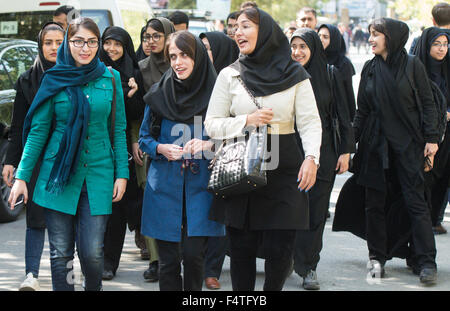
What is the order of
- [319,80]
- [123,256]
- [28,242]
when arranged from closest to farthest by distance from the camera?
[28,242]
[319,80]
[123,256]

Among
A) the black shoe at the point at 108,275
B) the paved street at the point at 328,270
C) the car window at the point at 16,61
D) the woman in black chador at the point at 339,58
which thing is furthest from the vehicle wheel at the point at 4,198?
the woman in black chador at the point at 339,58

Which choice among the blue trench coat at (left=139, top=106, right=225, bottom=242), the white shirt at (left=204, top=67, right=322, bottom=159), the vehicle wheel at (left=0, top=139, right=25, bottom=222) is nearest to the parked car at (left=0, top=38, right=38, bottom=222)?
the vehicle wheel at (left=0, top=139, right=25, bottom=222)

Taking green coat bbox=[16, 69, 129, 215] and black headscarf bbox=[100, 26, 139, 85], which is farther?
black headscarf bbox=[100, 26, 139, 85]

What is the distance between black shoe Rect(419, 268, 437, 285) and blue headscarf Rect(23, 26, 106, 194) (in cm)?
298

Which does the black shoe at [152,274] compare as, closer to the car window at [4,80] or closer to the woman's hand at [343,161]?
the woman's hand at [343,161]

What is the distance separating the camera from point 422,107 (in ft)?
21.0

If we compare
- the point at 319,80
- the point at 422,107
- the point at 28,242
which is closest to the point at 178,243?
the point at 28,242

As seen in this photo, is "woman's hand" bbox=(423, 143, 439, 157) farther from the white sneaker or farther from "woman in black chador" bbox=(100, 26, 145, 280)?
the white sneaker

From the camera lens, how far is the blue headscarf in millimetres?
4781

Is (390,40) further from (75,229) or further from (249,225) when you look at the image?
(75,229)

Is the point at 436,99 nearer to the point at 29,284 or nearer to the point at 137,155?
the point at 137,155

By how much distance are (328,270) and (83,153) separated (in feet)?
9.25

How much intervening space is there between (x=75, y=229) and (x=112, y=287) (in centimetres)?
140

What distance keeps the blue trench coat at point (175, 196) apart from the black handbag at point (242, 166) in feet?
1.04
